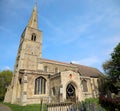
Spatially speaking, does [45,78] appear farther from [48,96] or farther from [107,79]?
[107,79]

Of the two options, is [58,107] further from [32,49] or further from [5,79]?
[5,79]

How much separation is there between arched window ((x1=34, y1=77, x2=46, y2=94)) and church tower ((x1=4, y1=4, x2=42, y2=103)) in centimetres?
351

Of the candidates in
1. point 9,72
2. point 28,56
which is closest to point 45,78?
point 28,56

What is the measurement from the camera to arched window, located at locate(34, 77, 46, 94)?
69.9 ft

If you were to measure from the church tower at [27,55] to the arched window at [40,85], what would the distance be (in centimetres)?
351

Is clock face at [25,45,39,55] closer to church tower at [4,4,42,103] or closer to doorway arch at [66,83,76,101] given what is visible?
church tower at [4,4,42,103]

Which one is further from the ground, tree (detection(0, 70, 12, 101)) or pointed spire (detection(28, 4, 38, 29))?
pointed spire (detection(28, 4, 38, 29))

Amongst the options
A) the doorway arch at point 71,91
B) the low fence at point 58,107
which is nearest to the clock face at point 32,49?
the doorway arch at point 71,91

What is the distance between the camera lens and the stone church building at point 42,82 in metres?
19.6

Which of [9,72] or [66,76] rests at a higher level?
[9,72]

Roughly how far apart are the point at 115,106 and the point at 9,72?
125ft

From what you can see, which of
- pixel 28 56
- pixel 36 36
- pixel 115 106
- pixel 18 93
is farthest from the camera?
pixel 36 36

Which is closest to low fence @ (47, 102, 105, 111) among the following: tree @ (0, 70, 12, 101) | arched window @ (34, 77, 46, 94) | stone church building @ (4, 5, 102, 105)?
stone church building @ (4, 5, 102, 105)

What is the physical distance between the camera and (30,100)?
772 inches
